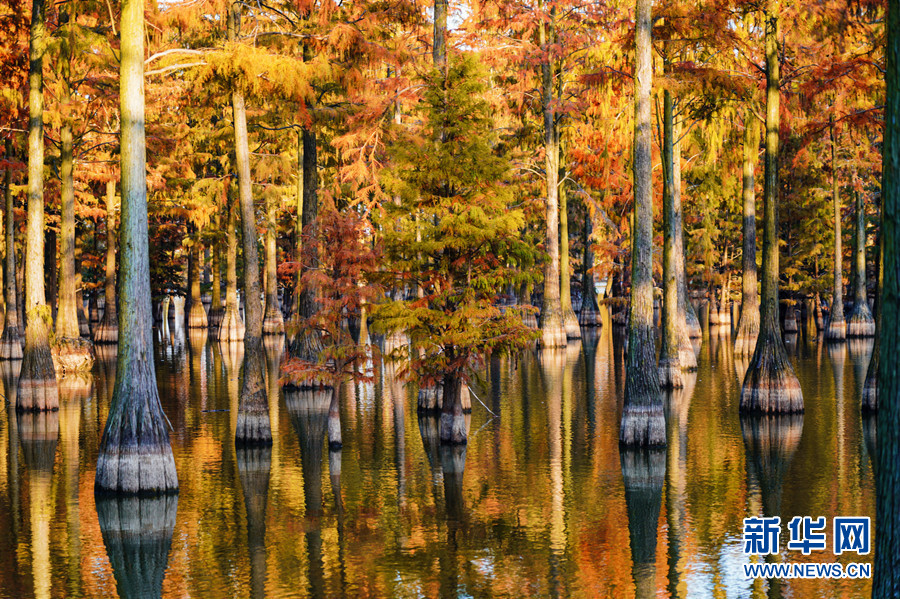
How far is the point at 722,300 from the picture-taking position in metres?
62.2

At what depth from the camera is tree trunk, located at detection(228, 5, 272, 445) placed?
68.5 feet

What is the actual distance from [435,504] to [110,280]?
38.7 m

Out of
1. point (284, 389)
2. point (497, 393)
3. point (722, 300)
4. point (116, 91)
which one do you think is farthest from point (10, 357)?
point (722, 300)

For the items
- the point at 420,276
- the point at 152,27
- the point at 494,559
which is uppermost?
the point at 152,27

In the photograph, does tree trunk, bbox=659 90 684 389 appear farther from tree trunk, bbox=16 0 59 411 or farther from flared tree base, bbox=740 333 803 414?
tree trunk, bbox=16 0 59 411

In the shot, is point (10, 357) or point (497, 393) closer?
point (497, 393)

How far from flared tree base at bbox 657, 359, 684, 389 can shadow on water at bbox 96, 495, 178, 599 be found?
17938 millimetres

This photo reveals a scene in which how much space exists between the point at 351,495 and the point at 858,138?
39706 millimetres

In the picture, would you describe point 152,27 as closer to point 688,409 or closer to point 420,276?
point 420,276

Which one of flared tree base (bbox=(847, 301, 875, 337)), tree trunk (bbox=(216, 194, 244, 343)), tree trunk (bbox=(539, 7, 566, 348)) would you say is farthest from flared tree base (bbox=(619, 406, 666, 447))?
tree trunk (bbox=(216, 194, 244, 343))

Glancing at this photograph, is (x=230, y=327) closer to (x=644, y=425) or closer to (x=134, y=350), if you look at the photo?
(x=644, y=425)

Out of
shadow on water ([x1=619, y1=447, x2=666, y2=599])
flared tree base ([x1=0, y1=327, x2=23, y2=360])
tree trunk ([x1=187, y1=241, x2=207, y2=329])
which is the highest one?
tree trunk ([x1=187, y1=241, x2=207, y2=329])

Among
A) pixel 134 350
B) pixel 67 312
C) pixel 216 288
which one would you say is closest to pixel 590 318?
pixel 216 288

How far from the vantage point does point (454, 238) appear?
821 inches
